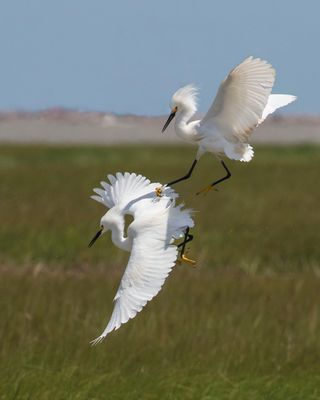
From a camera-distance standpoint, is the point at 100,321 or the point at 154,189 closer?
the point at 154,189

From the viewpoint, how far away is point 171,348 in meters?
7.16

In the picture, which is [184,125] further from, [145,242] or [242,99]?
[145,242]

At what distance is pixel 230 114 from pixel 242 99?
0.05m

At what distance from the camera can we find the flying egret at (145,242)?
272 centimetres

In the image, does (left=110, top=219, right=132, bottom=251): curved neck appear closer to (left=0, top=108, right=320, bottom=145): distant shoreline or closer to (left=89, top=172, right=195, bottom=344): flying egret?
(left=89, top=172, right=195, bottom=344): flying egret

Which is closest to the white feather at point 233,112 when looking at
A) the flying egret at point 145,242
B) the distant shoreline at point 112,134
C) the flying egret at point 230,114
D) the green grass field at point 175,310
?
the flying egret at point 230,114

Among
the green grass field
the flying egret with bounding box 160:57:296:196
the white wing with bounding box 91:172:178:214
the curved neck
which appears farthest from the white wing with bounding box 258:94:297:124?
the green grass field

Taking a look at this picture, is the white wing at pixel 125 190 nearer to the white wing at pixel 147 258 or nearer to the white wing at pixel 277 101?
the white wing at pixel 147 258

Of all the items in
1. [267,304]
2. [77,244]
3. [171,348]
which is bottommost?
[171,348]

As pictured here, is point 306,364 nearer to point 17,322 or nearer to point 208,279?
point 17,322

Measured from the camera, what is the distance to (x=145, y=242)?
2.77 metres

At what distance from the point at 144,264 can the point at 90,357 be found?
4094 mm

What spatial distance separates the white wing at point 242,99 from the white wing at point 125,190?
30cm

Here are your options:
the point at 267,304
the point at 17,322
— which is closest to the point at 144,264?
the point at 17,322
